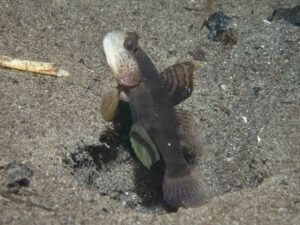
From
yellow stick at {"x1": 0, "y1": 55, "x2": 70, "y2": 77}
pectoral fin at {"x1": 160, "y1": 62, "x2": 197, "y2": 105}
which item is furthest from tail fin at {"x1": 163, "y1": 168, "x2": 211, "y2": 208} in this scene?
yellow stick at {"x1": 0, "y1": 55, "x2": 70, "y2": 77}

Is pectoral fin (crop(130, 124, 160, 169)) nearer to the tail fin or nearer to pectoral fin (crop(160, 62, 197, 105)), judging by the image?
the tail fin

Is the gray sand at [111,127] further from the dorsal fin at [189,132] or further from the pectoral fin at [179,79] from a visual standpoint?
the pectoral fin at [179,79]

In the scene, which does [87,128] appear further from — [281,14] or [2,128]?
[281,14]

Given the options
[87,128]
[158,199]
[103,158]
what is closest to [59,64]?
[87,128]

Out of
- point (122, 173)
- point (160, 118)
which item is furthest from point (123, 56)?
point (122, 173)

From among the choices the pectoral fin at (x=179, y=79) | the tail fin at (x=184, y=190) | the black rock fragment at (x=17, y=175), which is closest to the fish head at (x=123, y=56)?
the pectoral fin at (x=179, y=79)
